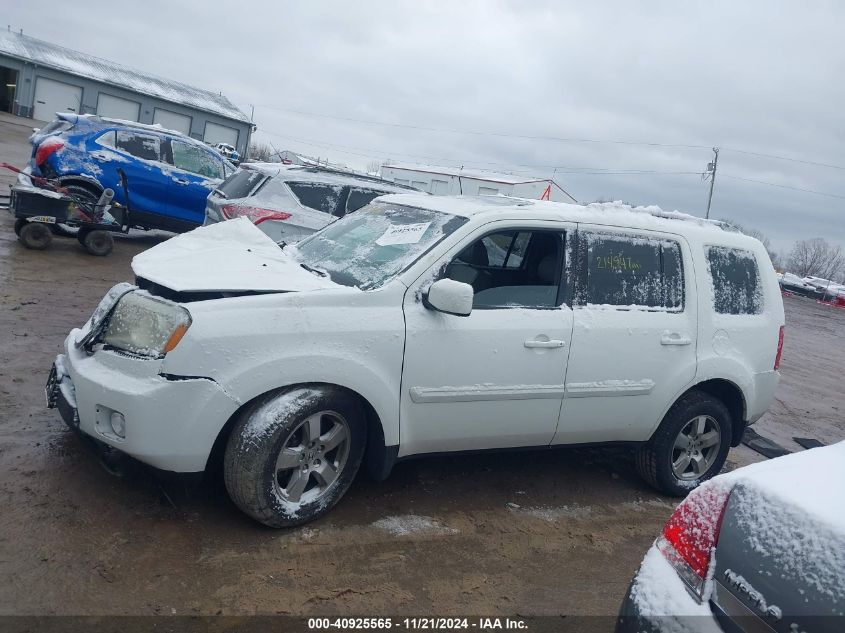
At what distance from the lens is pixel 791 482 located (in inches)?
85.7

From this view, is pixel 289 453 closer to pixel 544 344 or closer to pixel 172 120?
pixel 544 344

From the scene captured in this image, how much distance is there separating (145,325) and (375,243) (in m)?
1.46

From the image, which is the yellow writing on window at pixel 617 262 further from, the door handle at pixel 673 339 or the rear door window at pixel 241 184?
the rear door window at pixel 241 184

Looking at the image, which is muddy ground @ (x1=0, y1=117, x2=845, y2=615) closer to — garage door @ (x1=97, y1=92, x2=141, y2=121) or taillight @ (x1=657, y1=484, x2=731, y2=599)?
taillight @ (x1=657, y1=484, x2=731, y2=599)

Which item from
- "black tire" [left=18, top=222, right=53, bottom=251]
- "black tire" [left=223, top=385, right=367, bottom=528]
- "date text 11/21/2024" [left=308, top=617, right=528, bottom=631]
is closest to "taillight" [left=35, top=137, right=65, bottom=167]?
"black tire" [left=18, top=222, right=53, bottom=251]

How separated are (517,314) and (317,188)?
5772 mm

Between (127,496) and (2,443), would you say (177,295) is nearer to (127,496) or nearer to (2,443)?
(127,496)

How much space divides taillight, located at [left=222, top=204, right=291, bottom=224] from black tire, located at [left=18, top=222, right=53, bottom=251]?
287 centimetres

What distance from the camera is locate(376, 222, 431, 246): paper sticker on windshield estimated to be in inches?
163

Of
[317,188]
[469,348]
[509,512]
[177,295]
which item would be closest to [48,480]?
[177,295]

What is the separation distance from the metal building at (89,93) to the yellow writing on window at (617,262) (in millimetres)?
39219

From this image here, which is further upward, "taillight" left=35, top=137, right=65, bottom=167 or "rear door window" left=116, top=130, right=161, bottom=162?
"rear door window" left=116, top=130, right=161, bottom=162

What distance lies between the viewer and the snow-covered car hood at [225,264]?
3.50 meters

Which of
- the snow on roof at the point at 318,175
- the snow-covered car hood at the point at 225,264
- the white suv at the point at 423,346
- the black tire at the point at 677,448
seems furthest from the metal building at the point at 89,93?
the black tire at the point at 677,448
